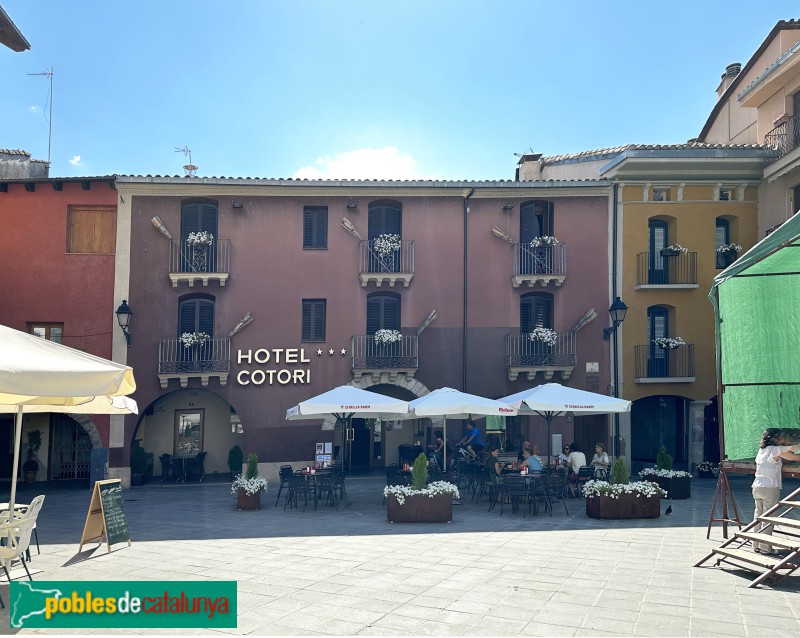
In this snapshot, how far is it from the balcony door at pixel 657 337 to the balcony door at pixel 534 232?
3.71 metres

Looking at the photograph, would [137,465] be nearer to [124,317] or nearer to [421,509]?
[124,317]

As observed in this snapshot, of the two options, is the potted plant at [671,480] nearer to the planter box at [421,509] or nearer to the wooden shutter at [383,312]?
the planter box at [421,509]

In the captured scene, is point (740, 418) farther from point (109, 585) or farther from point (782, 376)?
point (109, 585)

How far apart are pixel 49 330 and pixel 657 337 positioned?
18.6 metres


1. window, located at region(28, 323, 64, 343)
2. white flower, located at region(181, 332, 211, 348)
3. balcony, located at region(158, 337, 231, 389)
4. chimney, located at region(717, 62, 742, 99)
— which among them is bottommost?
balcony, located at region(158, 337, 231, 389)

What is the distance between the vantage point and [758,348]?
11883 mm

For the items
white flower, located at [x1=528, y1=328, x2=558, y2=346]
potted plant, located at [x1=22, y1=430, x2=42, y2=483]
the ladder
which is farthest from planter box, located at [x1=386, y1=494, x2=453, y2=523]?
potted plant, located at [x1=22, y1=430, x2=42, y2=483]

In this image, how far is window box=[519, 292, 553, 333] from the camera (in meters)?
23.6

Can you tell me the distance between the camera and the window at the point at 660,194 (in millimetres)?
23719

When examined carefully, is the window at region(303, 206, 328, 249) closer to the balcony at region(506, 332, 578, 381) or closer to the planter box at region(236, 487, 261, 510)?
the balcony at region(506, 332, 578, 381)

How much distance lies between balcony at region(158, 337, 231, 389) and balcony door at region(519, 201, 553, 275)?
9465 millimetres

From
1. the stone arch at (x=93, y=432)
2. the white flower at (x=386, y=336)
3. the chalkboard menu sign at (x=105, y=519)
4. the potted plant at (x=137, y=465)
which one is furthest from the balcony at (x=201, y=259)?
the chalkboard menu sign at (x=105, y=519)

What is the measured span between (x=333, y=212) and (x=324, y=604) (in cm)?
1656

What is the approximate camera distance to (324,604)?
7.91 m
